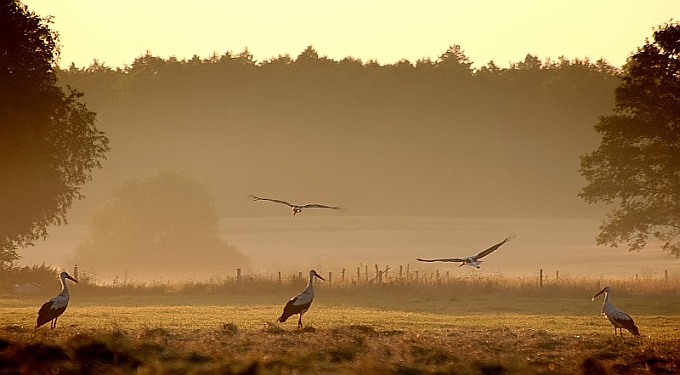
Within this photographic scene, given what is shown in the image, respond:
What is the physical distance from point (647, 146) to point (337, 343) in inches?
1567

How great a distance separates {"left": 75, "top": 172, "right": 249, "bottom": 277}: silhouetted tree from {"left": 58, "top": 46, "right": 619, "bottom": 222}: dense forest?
26.6 meters

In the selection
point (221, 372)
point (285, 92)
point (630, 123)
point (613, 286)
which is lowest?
point (221, 372)

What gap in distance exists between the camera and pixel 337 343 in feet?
82.6

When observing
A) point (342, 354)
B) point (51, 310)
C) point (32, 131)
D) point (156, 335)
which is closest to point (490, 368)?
point (342, 354)

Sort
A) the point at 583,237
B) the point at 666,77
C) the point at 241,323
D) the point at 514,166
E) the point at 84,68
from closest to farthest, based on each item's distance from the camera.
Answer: the point at 241,323 < the point at 666,77 < the point at 583,237 < the point at 514,166 < the point at 84,68

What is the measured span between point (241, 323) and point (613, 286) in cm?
2386

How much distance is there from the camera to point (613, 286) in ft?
176

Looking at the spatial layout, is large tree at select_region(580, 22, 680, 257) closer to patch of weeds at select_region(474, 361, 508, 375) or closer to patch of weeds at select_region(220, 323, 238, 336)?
patch of weeds at select_region(220, 323, 238, 336)

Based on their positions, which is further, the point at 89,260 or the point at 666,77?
the point at 89,260

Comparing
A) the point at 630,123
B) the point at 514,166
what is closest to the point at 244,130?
the point at 514,166

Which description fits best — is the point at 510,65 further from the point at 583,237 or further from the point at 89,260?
the point at 89,260

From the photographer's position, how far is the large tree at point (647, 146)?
59.9 m

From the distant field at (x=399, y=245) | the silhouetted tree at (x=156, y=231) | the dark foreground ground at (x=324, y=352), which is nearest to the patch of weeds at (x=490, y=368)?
the dark foreground ground at (x=324, y=352)

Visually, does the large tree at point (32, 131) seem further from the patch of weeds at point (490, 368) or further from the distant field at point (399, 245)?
the patch of weeds at point (490, 368)
